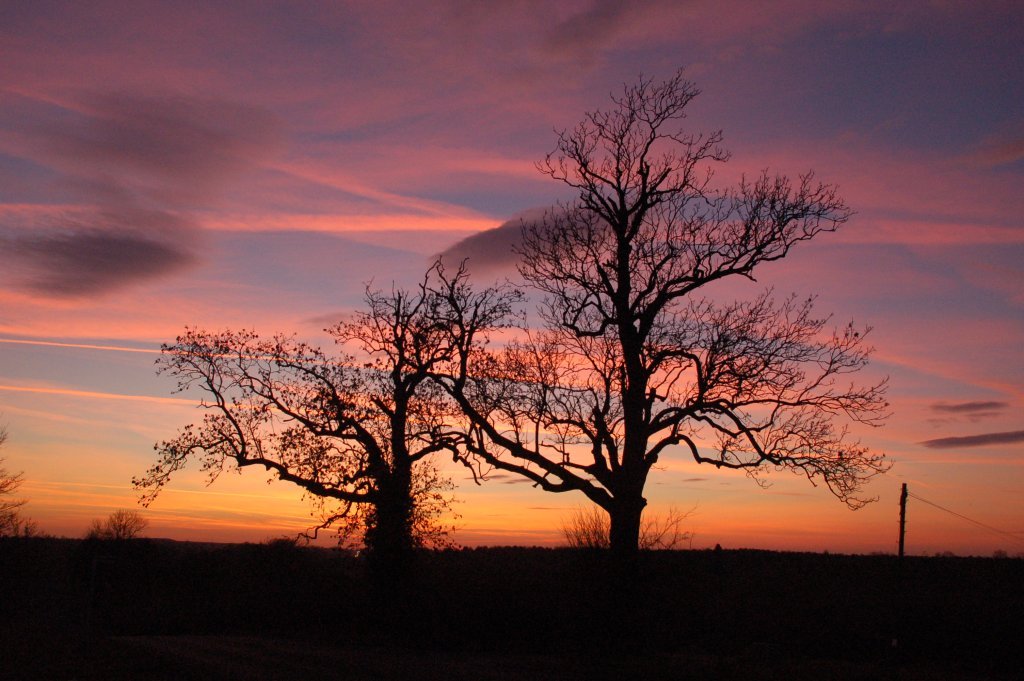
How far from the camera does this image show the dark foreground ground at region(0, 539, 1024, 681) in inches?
771

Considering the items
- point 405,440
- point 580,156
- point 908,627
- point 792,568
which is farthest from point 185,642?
point 792,568

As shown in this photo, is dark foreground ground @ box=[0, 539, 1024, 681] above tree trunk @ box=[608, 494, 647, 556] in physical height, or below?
below

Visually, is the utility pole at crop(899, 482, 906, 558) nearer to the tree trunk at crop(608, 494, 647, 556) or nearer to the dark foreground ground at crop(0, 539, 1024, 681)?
the dark foreground ground at crop(0, 539, 1024, 681)

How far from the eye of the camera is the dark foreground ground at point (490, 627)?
1958 centimetres

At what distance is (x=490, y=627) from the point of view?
26.1m

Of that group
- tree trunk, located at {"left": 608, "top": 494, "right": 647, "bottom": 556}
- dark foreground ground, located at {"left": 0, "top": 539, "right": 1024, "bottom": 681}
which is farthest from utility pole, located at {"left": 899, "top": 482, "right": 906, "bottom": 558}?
tree trunk, located at {"left": 608, "top": 494, "right": 647, "bottom": 556}

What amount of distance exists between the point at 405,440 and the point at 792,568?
3924 cm

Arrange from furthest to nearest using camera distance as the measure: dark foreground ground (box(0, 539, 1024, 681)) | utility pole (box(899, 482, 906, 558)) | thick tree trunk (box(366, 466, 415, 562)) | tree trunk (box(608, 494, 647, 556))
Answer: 1. utility pole (box(899, 482, 906, 558))
2. thick tree trunk (box(366, 466, 415, 562))
3. tree trunk (box(608, 494, 647, 556))
4. dark foreground ground (box(0, 539, 1024, 681))

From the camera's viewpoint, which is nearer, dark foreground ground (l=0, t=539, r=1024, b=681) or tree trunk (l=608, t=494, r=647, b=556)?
dark foreground ground (l=0, t=539, r=1024, b=681)

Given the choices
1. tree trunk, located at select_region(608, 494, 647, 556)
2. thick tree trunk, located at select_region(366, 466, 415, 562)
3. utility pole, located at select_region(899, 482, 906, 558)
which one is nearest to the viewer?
tree trunk, located at select_region(608, 494, 647, 556)

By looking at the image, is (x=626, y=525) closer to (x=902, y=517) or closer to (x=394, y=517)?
(x=394, y=517)

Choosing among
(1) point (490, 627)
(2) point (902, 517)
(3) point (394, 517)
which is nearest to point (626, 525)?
(1) point (490, 627)

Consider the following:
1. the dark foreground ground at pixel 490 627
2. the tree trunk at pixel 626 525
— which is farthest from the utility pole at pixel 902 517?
the tree trunk at pixel 626 525

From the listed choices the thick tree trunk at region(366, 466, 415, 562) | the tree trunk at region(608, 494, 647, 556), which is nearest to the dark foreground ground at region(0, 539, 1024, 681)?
the tree trunk at region(608, 494, 647, 556)
